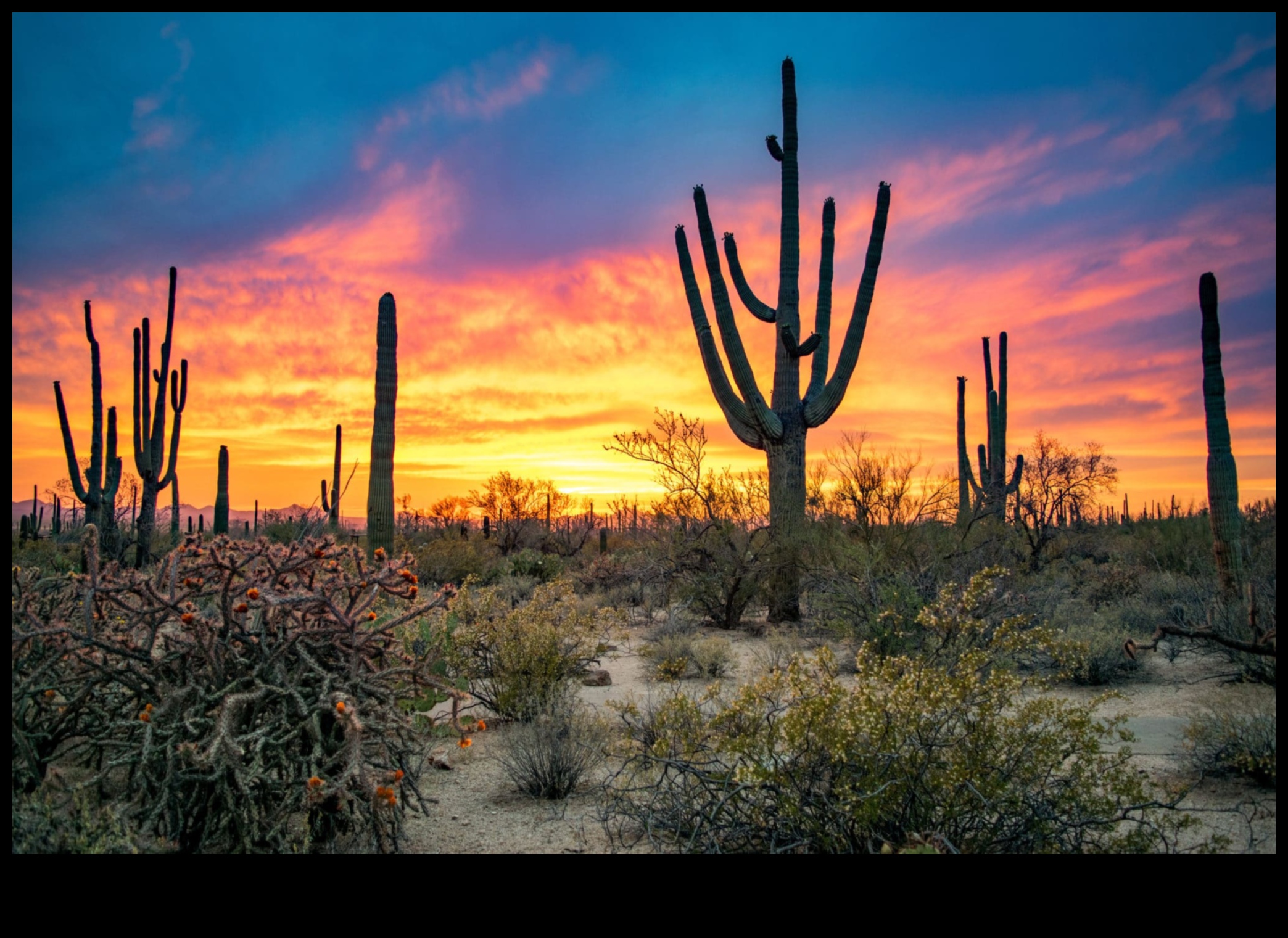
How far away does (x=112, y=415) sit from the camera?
19.2 metres

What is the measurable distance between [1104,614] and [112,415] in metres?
20.7

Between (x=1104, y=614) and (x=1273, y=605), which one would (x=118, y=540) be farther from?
(x=1273, y=605)

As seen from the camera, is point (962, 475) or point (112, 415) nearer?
point (112, 415)

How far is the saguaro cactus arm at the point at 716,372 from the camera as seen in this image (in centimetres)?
1315

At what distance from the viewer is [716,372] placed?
13305 millimetres

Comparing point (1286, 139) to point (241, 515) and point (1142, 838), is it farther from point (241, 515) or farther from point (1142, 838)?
point (241, 515)

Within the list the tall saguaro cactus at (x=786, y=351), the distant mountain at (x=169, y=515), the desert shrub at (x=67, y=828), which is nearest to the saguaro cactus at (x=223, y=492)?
the distant mountain at (x=169, y=515)

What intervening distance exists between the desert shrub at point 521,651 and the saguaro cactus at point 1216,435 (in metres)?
9.56

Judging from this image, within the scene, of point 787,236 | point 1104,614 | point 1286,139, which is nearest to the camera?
point 1286,139

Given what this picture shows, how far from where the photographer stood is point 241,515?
213 ft
